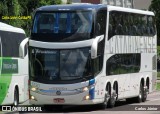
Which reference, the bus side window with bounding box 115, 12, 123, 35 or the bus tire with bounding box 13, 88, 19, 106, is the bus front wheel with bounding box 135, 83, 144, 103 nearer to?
the bus side window with bounding box 115, 12, 123, 35

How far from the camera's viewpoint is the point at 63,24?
22.2 m

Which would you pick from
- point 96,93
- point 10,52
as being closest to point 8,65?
point 10,52

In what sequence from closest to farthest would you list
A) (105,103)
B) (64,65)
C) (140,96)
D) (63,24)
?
(64,65) → (63,24) → (105,103) → (140,96)

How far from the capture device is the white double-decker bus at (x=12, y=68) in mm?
23688

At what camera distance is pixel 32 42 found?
73.0 ft

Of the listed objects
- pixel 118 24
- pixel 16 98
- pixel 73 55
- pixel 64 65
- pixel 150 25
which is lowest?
pixel 16 98

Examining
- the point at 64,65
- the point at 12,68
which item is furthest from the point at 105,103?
the point at 12,68

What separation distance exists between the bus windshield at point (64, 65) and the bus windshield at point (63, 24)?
57 cm

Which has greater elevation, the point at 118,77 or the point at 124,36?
the point at 124,36

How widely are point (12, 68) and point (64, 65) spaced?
388cm

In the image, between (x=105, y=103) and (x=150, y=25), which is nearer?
(x=105, y=103)

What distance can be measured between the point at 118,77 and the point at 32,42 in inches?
178

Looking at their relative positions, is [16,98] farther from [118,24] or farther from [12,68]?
[118,24]

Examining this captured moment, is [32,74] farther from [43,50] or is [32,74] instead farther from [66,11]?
[66,11]
